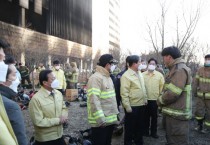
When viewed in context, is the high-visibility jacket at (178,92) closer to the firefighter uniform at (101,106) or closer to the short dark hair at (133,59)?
the firefighter uniform at (101,106)

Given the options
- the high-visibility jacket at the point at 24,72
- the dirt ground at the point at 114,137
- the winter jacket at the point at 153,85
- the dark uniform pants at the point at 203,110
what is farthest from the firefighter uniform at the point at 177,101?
the high-visibility jacket at the point at 24,72

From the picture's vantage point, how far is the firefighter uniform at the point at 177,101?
4816 millimetres

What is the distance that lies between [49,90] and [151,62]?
3.78m

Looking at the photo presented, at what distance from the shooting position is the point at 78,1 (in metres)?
46.6

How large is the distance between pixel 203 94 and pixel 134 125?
8.06 feet

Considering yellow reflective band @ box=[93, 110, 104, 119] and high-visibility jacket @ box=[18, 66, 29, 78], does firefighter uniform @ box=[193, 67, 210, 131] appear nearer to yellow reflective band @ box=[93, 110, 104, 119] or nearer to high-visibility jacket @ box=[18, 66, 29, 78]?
yellow reflective band @ box=[93, 110, 104, 119]

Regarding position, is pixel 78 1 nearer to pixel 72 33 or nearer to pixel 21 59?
pixel 72 33

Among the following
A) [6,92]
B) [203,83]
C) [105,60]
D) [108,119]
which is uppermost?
[105,60]

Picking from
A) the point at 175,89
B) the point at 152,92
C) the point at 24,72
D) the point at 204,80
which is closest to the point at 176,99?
the point at 175,89

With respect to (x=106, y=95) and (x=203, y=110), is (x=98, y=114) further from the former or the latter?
(x=203, y=110)

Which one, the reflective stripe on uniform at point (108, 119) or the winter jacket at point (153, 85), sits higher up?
the winter jacket at point (153, 85)

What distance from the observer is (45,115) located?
14.6ft

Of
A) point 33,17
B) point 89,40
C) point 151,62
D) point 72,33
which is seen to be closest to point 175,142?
point 151,62

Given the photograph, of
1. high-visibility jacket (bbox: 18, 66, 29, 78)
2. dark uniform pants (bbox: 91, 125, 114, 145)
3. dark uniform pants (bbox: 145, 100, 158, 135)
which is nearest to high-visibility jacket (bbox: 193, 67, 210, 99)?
dark uniform pants (bbox: 145, 100, 158, 135)
